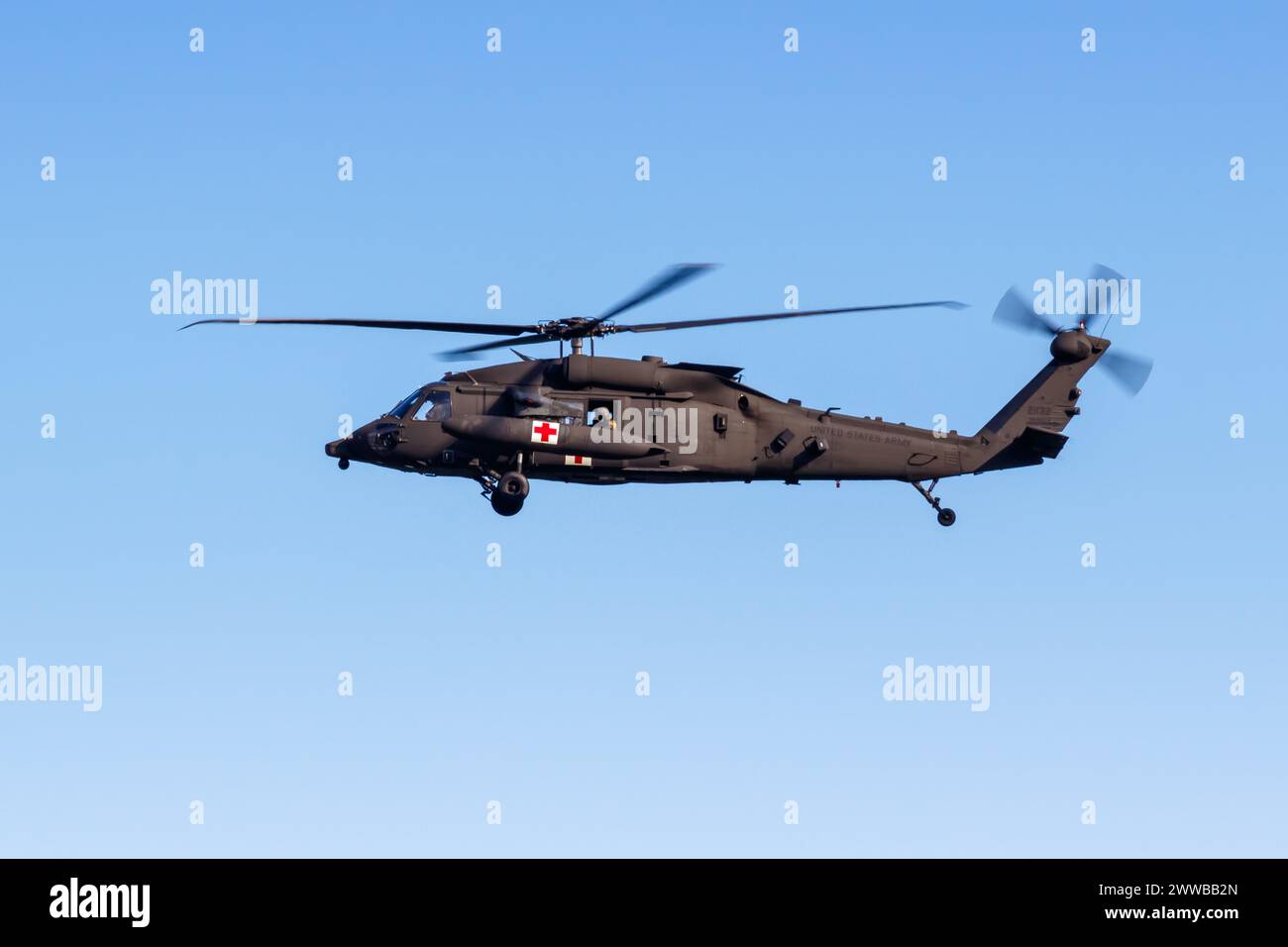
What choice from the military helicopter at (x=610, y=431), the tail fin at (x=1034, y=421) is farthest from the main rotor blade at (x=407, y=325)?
the tail fin at (x=1034, y=421)

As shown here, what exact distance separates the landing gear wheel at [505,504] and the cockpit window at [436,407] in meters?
2.46

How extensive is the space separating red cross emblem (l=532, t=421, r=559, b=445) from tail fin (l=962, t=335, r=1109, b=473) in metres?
10.9

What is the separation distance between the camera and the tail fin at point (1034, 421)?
52719mm

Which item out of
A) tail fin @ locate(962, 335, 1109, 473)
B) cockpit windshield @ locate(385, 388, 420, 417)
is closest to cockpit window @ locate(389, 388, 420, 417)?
cockpit windshield @ locate(385, 388, 420, 417)

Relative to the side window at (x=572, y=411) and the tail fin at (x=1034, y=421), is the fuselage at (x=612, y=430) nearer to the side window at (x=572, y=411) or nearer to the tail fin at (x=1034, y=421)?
the side window at (x=572, y=411)

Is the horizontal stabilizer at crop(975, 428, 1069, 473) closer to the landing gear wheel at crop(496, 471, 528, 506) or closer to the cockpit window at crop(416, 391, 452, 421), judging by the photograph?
the landing gear wheel at crop(496, 471, 528, 506)

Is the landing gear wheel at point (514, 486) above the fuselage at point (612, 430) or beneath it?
beneath

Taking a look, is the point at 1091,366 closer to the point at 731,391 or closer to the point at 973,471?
the point at 973,471

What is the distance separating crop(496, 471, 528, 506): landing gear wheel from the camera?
49.4 metres

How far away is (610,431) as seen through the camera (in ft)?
163

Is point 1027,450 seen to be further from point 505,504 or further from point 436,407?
point 436,407
